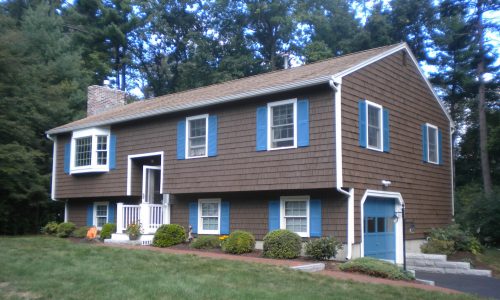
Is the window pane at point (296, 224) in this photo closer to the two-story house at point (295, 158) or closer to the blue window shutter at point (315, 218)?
the two-story house at point (295, 158)

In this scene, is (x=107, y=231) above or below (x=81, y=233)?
above

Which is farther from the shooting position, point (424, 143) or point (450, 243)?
point (424, 143)

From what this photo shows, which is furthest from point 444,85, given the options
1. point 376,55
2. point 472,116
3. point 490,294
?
point 490,294

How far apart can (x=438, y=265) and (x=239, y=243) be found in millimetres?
6094

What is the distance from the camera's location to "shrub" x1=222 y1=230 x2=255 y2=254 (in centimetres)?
1494

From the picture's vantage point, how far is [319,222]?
14906 mm

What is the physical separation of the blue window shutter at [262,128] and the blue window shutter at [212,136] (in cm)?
180

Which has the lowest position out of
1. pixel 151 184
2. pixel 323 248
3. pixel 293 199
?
pixel 323 248


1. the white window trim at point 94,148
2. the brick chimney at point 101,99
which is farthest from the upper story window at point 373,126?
the brick chimney at point 101,99

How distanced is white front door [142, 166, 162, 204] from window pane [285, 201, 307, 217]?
236 inches

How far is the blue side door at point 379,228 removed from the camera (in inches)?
612

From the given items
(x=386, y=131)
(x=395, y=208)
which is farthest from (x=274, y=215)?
(x=386, y=131)

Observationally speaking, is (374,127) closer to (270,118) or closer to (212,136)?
(270,118)

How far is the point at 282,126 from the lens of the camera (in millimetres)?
15594
